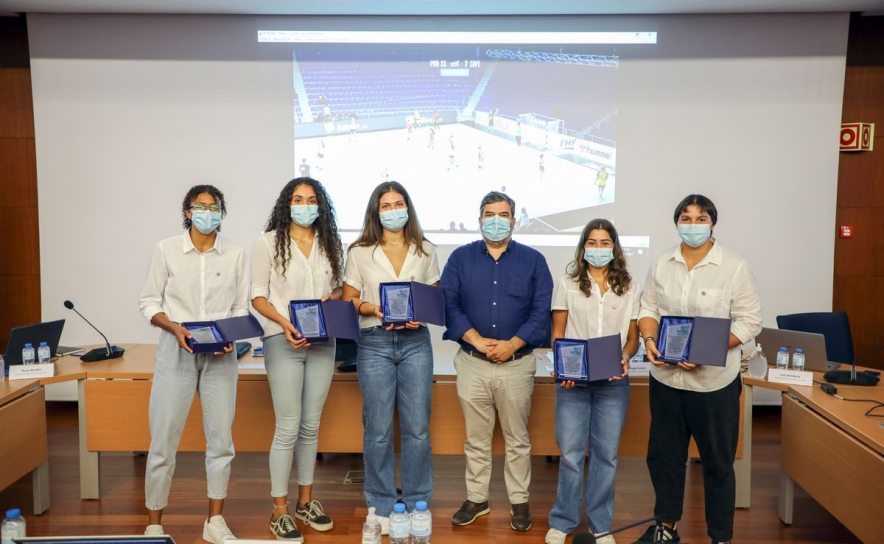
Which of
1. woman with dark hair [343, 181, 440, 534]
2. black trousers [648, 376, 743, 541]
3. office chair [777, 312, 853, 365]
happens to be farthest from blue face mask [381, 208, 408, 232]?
office chair [777, 312, 853, 365]

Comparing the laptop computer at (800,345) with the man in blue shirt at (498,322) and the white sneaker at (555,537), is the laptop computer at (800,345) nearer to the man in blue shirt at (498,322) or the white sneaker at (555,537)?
the man in blue shirt at (498,322)

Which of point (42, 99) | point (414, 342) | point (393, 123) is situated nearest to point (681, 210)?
point (414, 342)

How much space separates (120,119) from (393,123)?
7.35 ft

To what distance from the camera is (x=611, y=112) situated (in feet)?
17.3

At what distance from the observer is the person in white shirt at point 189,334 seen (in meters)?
2.77

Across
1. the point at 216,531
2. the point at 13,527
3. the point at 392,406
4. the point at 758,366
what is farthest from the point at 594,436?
the point at 13,527

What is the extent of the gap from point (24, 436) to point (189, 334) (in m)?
1.29

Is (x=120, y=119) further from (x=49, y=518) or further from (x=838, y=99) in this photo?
(x=838, y=99)

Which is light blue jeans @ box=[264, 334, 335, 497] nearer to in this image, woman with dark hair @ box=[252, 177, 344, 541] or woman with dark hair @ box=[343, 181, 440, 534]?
woman with dark hair @ box=[252, 177, 344, 541]

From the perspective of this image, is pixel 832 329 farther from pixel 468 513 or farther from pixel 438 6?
pixel 438 6

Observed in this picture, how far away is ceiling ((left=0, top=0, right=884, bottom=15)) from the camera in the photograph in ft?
15.9

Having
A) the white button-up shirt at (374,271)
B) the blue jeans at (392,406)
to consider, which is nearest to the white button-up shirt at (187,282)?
the white button-up shirt at (374,271)

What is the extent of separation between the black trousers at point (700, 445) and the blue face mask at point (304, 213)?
168 cm

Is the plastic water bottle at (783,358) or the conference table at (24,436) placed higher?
the plastic water bottle at (783,358)
